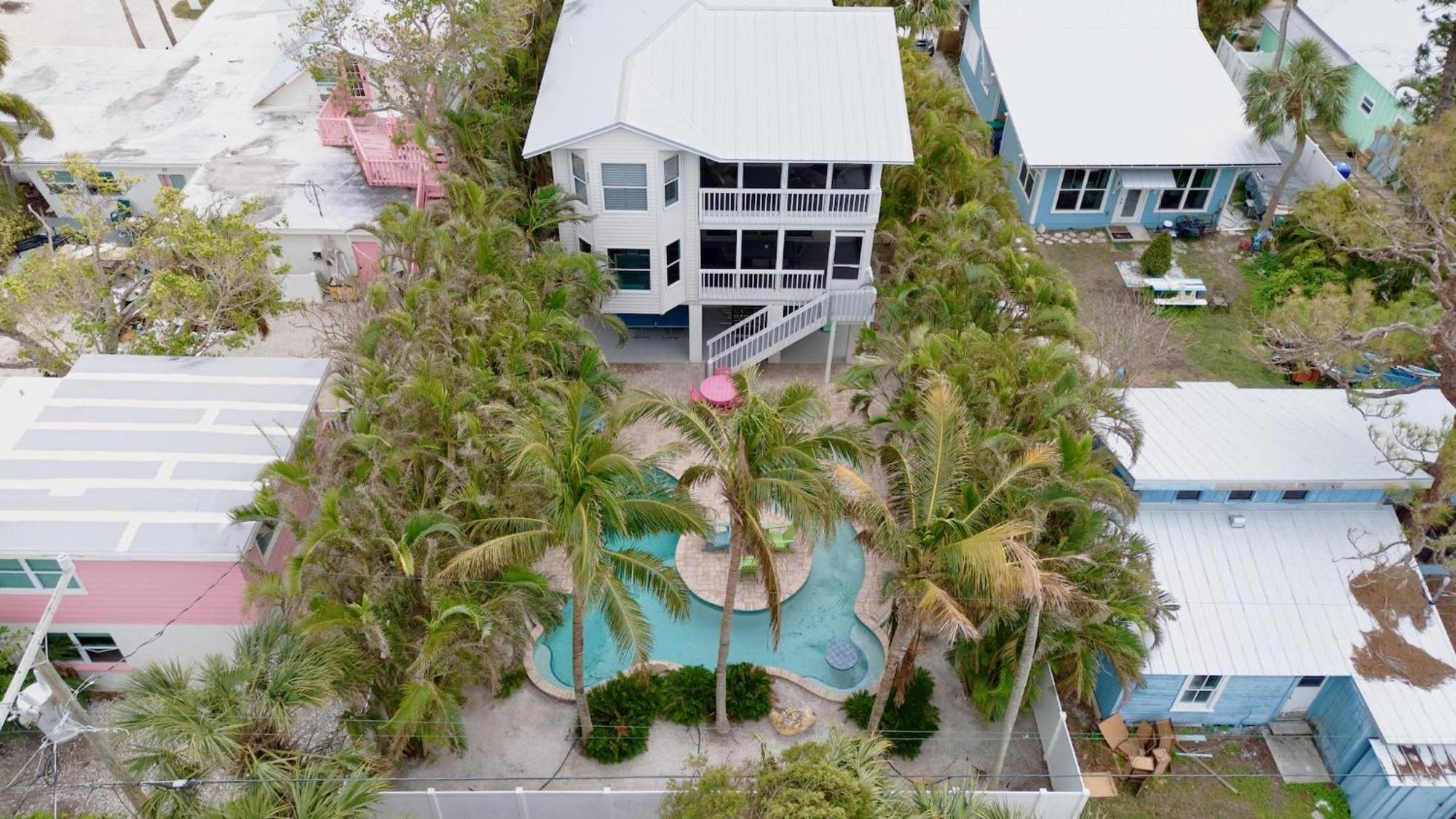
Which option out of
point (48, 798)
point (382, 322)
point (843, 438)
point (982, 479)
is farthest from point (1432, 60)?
point (48, 798)

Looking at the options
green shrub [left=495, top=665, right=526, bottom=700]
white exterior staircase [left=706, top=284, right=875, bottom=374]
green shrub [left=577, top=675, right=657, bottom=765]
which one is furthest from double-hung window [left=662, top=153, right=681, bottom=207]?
green shrub [left=577, top=675, right=657, bottom=765]

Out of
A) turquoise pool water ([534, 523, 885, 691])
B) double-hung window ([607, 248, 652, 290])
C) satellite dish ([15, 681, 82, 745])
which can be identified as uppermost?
satellite dish ([15, 681, 82, 745])

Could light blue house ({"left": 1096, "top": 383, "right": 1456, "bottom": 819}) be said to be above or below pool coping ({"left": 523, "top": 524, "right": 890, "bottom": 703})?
above

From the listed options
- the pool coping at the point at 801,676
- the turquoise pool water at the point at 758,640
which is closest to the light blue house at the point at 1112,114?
the pool coping at the point at 801,676

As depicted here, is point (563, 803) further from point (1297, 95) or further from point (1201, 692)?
point (1297, 95)

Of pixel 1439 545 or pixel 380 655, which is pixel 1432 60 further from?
pixel 380 655

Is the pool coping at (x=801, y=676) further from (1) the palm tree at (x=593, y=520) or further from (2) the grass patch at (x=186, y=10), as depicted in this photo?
(2) the grass patch at (x=186, y=10)

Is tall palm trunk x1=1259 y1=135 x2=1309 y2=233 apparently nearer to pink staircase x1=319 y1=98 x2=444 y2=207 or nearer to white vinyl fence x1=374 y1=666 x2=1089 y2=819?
white vinyl fence x1=374 y1=666 x2=1089 y2=819
